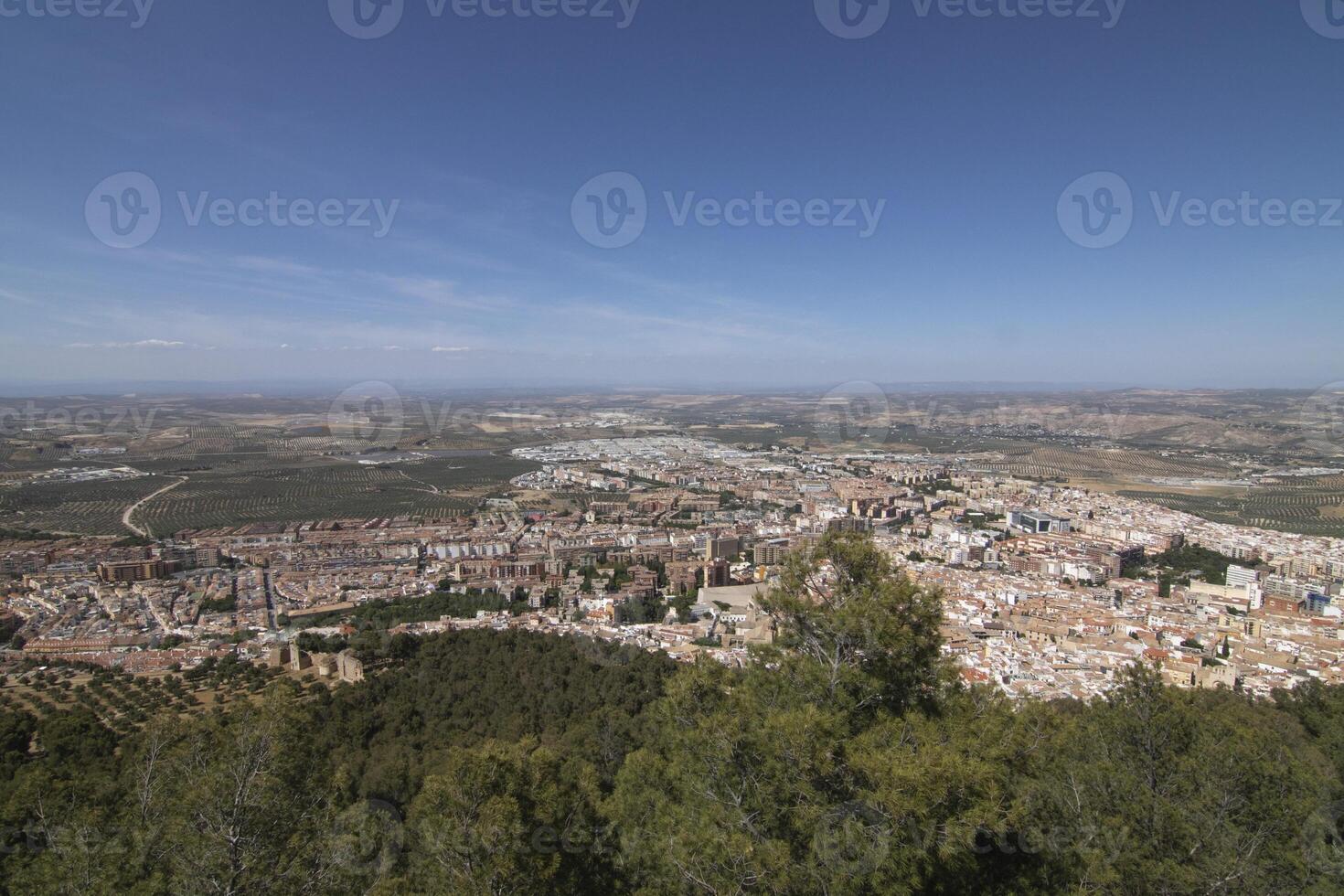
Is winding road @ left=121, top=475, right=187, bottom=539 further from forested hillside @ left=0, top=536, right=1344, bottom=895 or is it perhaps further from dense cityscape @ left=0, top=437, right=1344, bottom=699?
forested hillside @ left=0, top=536, right=1344, bottom=895

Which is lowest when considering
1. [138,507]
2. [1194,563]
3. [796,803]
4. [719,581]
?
[719,581]

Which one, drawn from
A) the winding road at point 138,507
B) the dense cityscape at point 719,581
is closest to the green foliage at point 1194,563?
the dense cityscape at point 719,581

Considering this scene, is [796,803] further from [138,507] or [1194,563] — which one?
[138,507]

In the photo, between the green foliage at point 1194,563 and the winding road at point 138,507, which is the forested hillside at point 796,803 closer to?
the green foliage at point 1194,563

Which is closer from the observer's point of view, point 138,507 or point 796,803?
point 796,803

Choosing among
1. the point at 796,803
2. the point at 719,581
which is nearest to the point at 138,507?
the point at 719,581

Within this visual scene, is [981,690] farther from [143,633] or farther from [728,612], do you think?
[143,633]

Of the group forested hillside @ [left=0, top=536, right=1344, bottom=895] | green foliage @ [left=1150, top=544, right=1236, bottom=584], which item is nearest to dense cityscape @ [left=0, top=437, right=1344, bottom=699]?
green foliage @ [left=1150, top=544, right=1236, bottom=584]

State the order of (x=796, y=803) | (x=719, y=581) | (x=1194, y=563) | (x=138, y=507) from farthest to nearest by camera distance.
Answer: (x=138, y=507), (x=1194, y=563), (x=719, y=581), (x=796, y=803)
